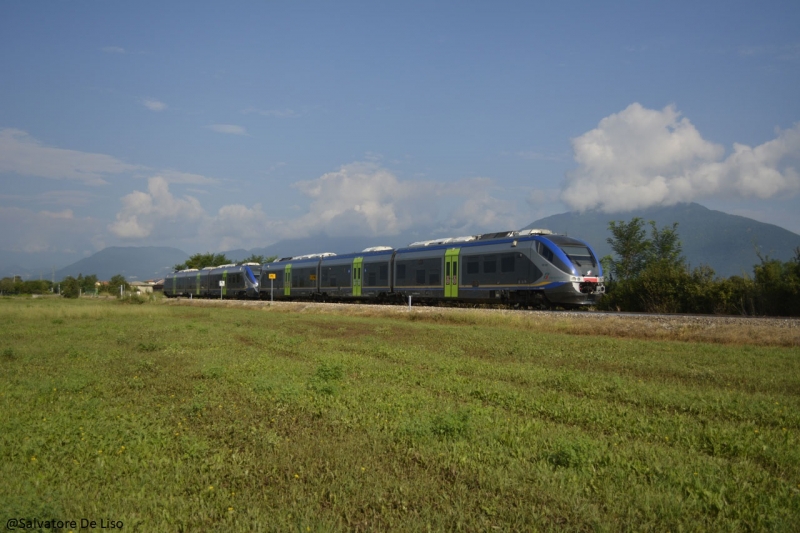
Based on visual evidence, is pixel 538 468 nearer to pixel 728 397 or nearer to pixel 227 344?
pixel 728 397

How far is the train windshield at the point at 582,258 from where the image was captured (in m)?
29.1

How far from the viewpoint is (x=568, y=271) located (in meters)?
28.6

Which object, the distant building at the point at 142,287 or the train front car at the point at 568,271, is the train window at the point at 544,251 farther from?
the distant building at the point at 142,287

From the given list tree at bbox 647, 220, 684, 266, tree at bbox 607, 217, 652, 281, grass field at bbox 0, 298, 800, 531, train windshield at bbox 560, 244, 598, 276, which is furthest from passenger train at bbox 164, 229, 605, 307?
tree at bbox 647, 220, 684, 266

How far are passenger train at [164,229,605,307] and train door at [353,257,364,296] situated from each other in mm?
74

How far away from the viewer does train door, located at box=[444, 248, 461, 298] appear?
3503 centimetres

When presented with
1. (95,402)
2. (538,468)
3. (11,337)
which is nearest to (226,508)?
(538,468)

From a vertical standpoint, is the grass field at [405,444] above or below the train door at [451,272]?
below

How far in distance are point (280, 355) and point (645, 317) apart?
14.3 m

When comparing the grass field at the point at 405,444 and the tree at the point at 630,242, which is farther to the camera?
the tree at the point at 630,242

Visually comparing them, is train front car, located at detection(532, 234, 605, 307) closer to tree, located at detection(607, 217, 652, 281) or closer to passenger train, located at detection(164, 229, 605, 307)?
passenger train, located at detection(164, 229, 605, 307)

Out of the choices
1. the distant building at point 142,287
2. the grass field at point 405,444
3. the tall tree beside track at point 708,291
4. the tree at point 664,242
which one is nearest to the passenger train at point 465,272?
the tall tree beside track at point 708,291

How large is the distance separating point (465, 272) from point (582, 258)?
23.3 feet

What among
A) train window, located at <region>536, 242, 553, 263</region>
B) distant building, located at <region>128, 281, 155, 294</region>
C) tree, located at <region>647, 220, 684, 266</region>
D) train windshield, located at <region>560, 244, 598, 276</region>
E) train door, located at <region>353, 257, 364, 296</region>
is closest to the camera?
train windshield, located at <region>560, 244, 598, 276</region>
